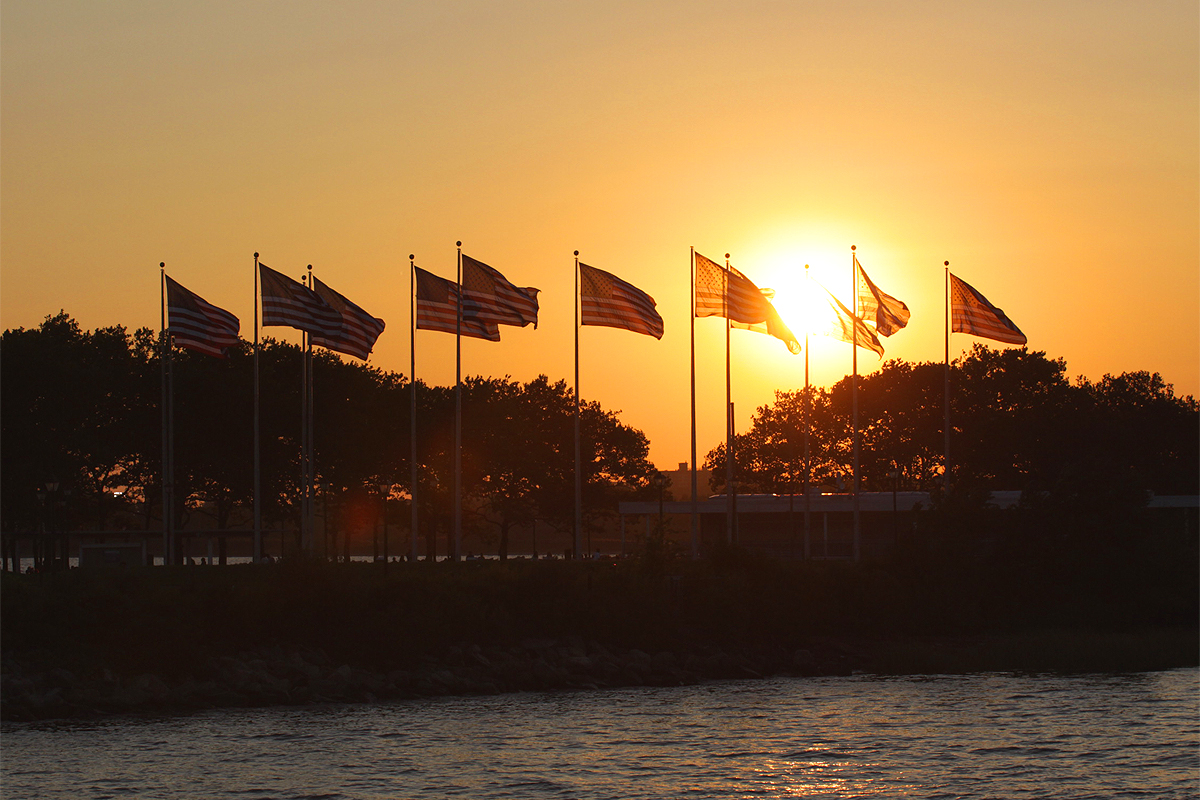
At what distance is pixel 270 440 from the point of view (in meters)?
79.9

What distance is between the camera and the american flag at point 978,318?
52625 millimetres

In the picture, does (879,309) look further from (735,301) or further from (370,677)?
(370,677)

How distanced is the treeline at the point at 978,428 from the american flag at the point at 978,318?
156ft

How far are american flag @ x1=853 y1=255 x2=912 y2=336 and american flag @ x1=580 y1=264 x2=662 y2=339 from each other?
10.2m

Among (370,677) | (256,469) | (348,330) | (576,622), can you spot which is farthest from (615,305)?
(256,469)

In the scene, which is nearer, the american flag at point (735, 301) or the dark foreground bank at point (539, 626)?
the dark foreground bank at point (539, 626)

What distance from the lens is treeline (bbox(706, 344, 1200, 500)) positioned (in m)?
101

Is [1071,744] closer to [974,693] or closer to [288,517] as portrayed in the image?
[974,693]

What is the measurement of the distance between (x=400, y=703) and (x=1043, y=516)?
A: 35539 millimetres

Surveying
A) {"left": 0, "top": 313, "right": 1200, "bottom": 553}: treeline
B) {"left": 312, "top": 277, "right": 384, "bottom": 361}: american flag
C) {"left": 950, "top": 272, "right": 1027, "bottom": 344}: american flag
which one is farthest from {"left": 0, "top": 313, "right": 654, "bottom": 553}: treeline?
{"left": 950, "top": 272, "right": 1027, "bottom": 344}: american flag

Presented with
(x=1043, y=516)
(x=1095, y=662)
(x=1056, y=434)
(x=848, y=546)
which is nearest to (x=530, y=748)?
(x=1095, y=662)

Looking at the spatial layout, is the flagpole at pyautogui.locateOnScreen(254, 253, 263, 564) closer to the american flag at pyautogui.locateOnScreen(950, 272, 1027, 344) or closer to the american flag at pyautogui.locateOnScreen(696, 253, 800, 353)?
the american flag at pyautogui.locateOnScreen(696, 253, 800, 353)

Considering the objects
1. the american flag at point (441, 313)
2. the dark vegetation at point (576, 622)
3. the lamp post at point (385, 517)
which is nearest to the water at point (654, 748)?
the dark vegetation at point (576, 622)

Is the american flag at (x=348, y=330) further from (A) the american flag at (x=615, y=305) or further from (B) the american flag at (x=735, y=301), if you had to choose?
(B) the american flag at (x=735, y=301)
